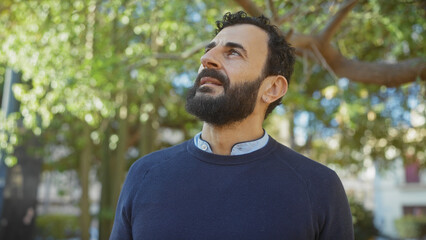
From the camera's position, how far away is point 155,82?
9.55 meters

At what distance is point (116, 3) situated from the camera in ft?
22.6

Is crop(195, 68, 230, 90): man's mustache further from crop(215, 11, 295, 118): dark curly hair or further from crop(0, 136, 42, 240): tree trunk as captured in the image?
crop(0, 136, 42, 240): tree trunk

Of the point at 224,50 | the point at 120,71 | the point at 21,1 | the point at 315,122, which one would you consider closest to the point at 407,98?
the point at 315,122

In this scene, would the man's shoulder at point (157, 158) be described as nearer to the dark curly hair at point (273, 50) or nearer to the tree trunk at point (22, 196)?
the dark curly hair at point (273, 50)

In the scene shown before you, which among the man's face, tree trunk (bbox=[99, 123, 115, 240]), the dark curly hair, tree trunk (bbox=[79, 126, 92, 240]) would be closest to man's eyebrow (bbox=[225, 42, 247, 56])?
the man's face

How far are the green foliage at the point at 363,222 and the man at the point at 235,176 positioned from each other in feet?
50.3

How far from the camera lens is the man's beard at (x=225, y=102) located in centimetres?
216

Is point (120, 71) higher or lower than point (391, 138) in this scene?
higher

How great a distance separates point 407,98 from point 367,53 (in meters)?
1.49

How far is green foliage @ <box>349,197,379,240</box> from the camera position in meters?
16.6

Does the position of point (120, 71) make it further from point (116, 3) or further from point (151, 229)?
point (151, 229)

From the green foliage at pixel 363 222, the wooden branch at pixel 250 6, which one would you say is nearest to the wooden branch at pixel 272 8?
the wooden branch at pixel 250 6

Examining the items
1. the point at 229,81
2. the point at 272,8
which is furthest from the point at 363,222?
the point at 229,81

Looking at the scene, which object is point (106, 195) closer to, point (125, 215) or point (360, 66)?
point (360, 66)
